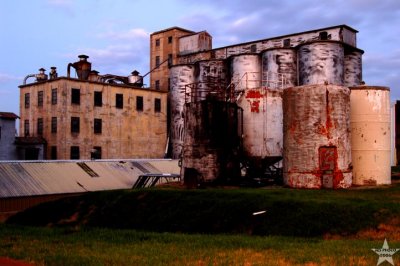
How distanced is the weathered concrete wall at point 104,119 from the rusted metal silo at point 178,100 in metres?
2.22

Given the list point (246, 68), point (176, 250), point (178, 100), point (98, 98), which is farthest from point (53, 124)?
point (176, 250)

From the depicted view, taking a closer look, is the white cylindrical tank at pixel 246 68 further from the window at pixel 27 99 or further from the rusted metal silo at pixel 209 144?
the window at pixel 27 99

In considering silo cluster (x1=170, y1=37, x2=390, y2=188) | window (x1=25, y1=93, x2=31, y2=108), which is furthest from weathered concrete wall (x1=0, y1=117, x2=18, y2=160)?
silo cluster (x1=170, y1=37, x2=390, y2=188)

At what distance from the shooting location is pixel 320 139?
2434cm

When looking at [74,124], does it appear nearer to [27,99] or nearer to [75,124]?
[75,124]

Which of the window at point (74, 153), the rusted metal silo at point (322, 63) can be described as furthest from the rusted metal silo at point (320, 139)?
the window at point (74, 153)

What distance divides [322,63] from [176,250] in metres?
28.8

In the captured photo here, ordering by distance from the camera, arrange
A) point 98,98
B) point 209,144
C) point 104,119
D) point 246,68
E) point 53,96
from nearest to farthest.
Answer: point 209,144 → point 246,68 → point 53,96 → point 98,98 → point 104,119

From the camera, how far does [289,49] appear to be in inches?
1597

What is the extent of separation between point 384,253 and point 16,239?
10.9 m

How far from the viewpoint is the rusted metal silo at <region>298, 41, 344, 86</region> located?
1496 inches

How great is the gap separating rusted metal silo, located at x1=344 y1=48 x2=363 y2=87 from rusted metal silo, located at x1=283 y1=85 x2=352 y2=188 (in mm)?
18437

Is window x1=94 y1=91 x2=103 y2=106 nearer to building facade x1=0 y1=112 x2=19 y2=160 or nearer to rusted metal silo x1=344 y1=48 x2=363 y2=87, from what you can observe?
building facade x1=0 y1=112 x2=19 y2=160

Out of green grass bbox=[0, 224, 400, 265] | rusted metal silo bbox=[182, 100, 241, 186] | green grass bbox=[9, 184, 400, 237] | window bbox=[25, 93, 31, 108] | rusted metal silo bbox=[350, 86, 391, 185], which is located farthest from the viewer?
window bbox=[25, 93, 31, 108]
